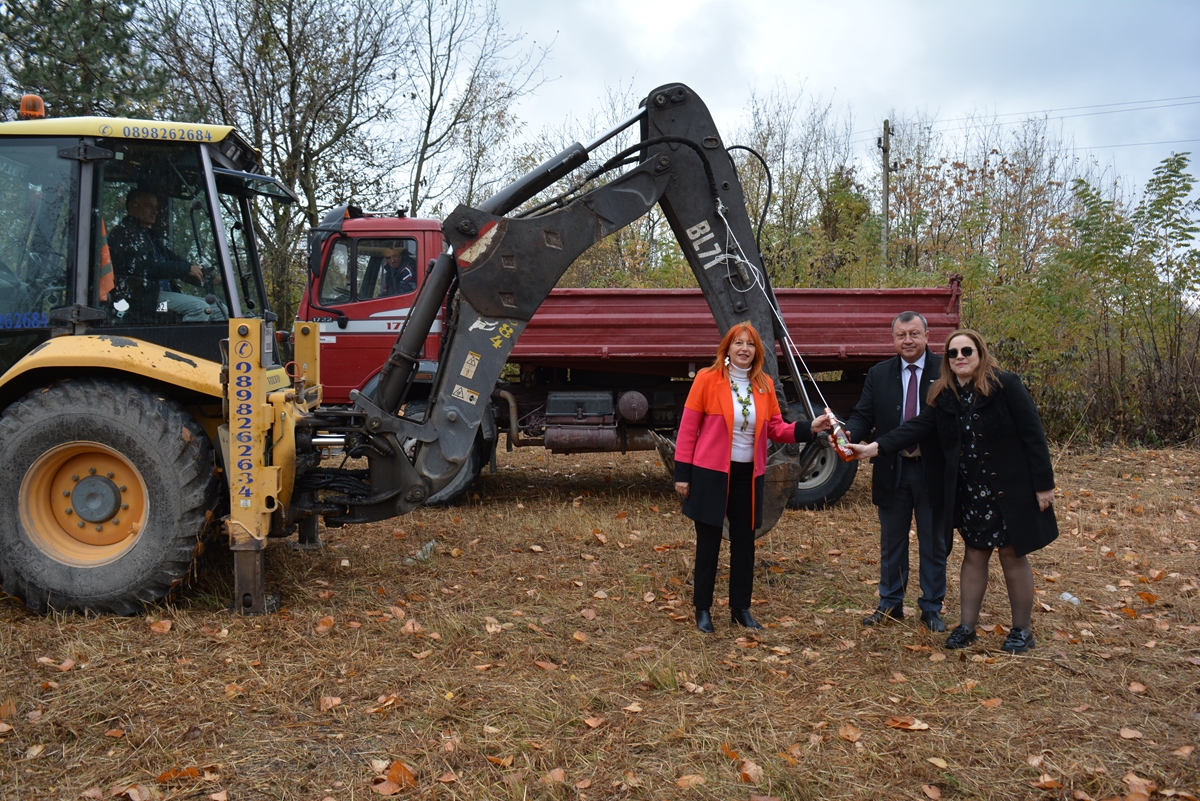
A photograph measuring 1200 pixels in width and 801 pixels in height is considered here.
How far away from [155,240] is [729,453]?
351 cm

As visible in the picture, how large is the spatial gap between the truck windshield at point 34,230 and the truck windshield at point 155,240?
162 mm

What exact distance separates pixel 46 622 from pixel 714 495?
12.0ft

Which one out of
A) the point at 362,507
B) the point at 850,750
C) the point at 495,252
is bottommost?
the point at 850,750

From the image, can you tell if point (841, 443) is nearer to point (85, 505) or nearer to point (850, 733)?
point (850, 733)

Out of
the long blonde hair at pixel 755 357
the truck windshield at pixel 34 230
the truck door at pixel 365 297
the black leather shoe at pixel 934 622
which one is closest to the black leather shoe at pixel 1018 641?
the black leather shoe at pixel 934 622

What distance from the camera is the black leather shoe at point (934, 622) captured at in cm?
477

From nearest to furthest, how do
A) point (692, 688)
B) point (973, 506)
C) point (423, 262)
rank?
point (692, 688) → point (973, 506) → point (423, 262)

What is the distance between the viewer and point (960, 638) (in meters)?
4.56

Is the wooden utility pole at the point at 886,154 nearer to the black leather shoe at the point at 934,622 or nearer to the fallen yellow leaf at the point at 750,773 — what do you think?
the black leather shoe at the point at 934,622

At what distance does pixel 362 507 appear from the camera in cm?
537

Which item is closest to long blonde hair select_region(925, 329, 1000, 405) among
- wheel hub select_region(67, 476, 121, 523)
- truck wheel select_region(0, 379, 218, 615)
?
truck wheel select_region(0, 379, 218, 615)

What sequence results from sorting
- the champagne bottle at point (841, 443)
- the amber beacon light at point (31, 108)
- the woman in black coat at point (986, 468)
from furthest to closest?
the amber beacon light at point (31, 108) < the champagne bottle at point (841, 443) < the woman in black coat at point (986, 468)

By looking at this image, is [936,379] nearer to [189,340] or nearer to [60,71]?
[189,340]

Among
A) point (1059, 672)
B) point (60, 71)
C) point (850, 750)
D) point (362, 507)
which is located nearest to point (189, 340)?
point (362, 507)
